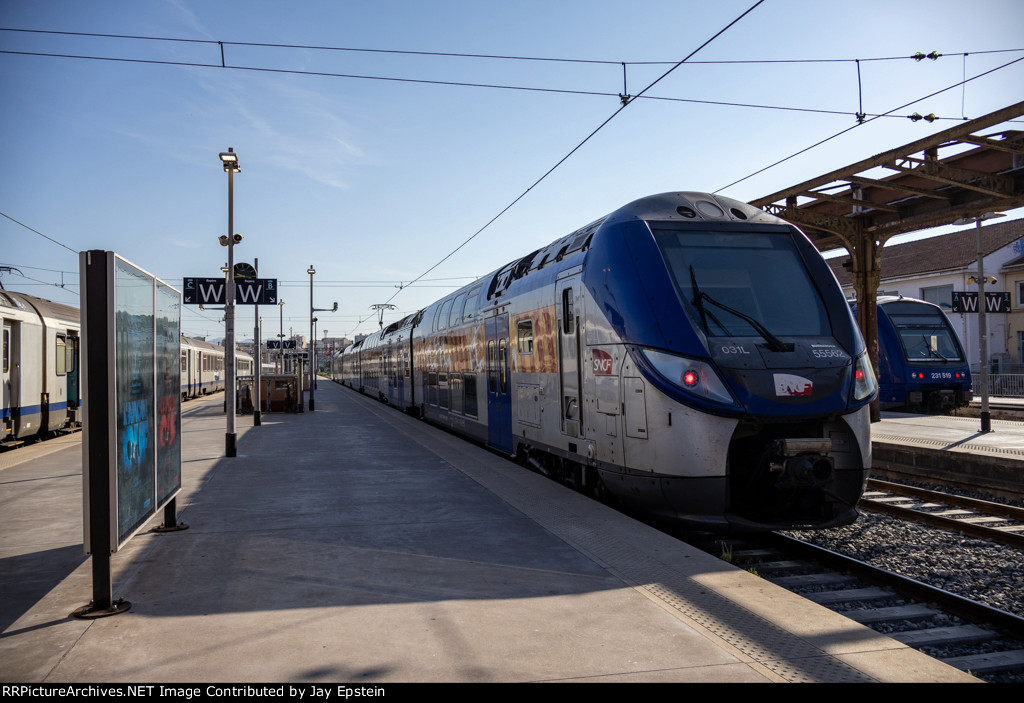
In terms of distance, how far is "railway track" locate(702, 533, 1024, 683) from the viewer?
4.69 m

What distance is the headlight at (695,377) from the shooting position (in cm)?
646

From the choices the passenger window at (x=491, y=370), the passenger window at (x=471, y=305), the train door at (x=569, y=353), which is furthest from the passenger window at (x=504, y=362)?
the train door at (x=569, y=353)

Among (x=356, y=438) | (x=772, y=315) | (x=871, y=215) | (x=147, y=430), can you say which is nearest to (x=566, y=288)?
(x=772, y=315)

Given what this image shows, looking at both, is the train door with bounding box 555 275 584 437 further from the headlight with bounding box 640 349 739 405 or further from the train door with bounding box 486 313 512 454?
the train door with bounding box 486 313 512 454

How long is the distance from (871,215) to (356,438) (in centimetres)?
1217

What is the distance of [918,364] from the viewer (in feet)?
65.8

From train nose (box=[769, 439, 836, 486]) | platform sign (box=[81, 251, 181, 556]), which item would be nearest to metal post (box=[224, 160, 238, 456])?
platform sign (box=[81, 251, 181, 556])

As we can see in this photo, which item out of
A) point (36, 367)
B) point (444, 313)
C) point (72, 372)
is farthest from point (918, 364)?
point (72, 372)

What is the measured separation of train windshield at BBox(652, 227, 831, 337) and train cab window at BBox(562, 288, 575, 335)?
1374 millimetres

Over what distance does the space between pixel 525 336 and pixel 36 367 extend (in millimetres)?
11214

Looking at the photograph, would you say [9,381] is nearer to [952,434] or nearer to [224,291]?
[224,291]

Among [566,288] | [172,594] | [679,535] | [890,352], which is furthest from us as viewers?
[890,352]
